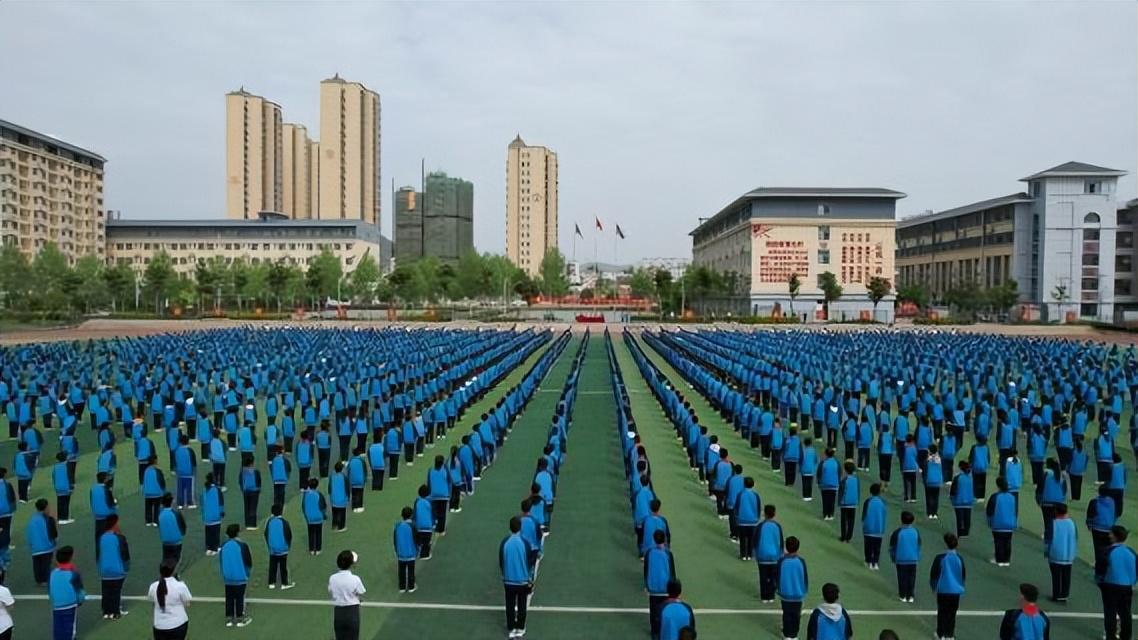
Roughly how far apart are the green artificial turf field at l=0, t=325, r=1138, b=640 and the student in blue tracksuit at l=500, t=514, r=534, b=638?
0.89 ft

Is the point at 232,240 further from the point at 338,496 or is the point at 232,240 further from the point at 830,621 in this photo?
the point at 830,621

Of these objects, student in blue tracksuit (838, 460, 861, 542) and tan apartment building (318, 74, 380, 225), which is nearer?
student in blue tracksuit (838, 460, 861, 542)

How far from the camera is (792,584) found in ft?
24.4

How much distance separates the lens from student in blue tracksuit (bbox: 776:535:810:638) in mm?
7445

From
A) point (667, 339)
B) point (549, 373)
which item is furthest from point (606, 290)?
point (549, 373)

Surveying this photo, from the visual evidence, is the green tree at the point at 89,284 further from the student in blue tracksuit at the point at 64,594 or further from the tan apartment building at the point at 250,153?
the student in blue tracksuit at the point at 64,594

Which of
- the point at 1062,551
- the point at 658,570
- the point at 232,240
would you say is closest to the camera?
the point at 658,570

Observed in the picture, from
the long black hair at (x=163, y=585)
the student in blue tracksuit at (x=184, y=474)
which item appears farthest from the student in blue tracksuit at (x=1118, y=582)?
the student in blue tracksuit at (x=184, y=474)

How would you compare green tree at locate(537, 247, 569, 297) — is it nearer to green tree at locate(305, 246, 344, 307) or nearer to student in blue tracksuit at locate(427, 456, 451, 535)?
green tree at locate(305, 246, 344, 307)

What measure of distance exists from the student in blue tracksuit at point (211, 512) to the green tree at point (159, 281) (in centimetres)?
7243

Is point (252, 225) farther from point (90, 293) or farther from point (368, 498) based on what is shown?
point (368, 498)

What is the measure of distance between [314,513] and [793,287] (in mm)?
62830

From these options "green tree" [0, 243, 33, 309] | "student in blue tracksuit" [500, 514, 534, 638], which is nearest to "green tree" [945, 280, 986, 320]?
"student in blue tracksuit" [500, 514, 534, 638]

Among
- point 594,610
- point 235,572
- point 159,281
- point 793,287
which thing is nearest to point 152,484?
point 235,572
